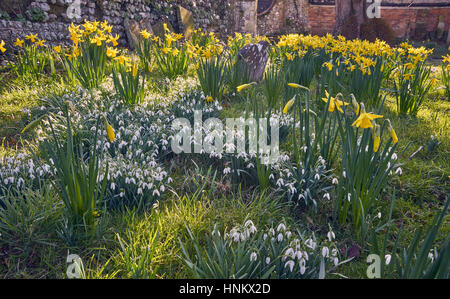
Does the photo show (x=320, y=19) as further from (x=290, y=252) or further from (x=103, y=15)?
(x=290, y=252)

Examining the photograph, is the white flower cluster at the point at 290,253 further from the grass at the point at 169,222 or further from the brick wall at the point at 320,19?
the brick wall at the point at 320,19

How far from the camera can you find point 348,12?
11906 millimetres

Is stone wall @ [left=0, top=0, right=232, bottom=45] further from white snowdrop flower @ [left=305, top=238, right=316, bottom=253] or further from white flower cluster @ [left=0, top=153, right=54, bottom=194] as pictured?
white snowdrop flower @ [left=305, top=238, right=316, bottom=253]

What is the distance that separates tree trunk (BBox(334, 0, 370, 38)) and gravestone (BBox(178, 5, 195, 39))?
18.5 feet

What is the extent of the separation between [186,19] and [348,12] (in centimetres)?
662

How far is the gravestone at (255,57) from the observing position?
16.0 ft

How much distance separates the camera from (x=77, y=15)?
6.05 metres

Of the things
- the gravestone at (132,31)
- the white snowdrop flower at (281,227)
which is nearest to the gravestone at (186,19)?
the gravestone at (132,31)

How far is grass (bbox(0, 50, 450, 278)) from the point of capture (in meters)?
1.75

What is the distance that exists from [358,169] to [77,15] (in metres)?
5.99

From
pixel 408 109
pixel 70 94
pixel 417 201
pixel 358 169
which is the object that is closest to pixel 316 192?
pixel 358 169

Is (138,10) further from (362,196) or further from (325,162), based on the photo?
(362,196)
